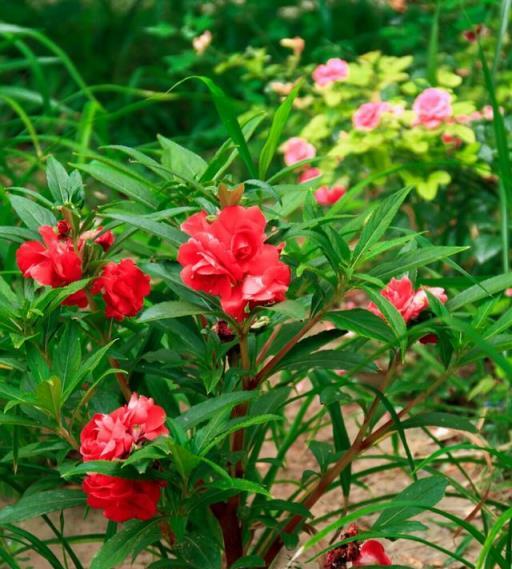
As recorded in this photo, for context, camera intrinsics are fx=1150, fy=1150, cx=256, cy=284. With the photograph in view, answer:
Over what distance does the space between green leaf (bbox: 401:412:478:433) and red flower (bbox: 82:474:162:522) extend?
1.26ft

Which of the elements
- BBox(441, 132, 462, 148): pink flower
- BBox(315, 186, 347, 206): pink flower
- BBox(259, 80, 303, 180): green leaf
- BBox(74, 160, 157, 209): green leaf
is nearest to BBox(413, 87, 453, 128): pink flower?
BBox(441, 132, 462, 148): pink flower

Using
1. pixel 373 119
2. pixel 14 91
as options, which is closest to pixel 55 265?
pixel 373 119

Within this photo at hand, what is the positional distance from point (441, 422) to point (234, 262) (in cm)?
43

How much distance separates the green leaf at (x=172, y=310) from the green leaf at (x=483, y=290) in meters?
0.37

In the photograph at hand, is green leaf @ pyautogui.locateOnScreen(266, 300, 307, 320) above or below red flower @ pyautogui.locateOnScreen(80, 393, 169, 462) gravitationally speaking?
above

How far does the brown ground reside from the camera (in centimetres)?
209

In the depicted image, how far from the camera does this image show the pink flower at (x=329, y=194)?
2924 mm

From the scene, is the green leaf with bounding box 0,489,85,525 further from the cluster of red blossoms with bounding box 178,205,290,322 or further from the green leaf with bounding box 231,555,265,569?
the cluster of red blossoms with bounding box 178,205,290,322

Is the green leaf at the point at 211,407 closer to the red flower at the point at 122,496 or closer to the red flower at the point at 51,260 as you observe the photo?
the red flower at the point at 122,496

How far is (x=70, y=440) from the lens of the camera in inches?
59.5

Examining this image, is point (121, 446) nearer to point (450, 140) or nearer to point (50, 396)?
point (50, 396)

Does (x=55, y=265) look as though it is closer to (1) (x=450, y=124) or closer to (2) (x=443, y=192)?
(1) (x=450, y=124)

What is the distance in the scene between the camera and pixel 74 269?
4.92 ft

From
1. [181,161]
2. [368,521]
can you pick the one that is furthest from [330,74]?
[181,161]
